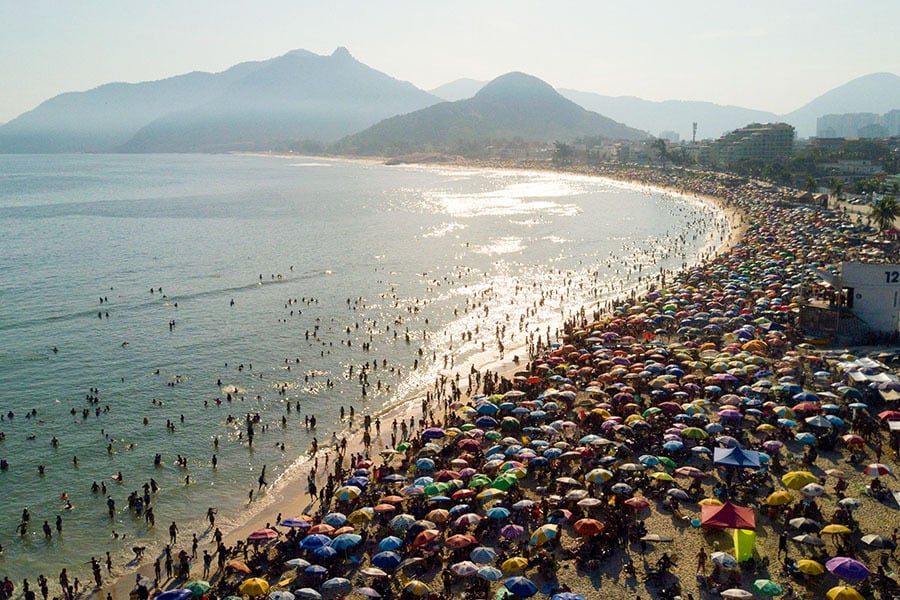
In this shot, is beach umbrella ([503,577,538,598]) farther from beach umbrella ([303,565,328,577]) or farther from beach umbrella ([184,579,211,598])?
beach umbrella ([184,579,211,598])

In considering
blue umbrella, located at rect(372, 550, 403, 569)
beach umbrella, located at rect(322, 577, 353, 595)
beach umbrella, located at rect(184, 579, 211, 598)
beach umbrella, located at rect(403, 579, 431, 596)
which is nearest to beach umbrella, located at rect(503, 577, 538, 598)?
beach umbrella, located at rect(403, 579, 431, 596)

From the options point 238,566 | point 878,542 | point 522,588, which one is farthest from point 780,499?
point 238,566

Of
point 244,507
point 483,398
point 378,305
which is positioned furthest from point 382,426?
point 378,305

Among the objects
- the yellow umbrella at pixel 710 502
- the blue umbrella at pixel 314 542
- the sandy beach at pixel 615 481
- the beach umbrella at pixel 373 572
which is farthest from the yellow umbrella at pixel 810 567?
the blue umbrella at pixel 314 542

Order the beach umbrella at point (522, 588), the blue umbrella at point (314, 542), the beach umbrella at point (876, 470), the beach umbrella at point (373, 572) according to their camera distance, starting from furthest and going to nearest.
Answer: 1. the beach umbrella at point (876, 470)
2. the blue umbrella at point (314, 542)
3. the beach umbrella at point (373, 572)
4. the beach umbrella at point (522, 588)

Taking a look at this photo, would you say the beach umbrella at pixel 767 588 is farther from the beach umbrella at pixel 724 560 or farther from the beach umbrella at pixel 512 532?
the beach umbrella at pixel 512 532

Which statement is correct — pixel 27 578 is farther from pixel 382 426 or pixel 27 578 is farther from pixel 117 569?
pixel 382 426
